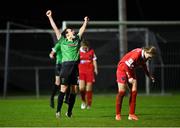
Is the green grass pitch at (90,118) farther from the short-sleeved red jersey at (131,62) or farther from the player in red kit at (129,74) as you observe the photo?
the short-sleeved red jersey at (131,62)

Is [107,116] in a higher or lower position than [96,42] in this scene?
lower

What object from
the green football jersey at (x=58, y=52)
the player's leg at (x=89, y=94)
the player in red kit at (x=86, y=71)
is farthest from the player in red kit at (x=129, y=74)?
the player in red kit at (x=86, y=71)

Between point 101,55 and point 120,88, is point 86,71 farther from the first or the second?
point 101,55

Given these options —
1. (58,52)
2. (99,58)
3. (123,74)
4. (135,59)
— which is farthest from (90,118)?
(99,58)

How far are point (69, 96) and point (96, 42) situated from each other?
17368 mm

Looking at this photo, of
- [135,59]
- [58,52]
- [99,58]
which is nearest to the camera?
[135,59]

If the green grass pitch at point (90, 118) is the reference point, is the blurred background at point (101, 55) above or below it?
above

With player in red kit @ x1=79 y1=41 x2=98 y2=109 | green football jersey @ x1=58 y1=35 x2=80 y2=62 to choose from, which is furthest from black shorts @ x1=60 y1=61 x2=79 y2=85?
player in red kit @ x1=79 y1=41 x2=98 y2=109

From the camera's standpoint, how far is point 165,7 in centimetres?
4650

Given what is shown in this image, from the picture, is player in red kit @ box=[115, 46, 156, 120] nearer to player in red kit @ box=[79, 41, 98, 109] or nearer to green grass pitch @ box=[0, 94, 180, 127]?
green grass pitch @ box=[0, 94, 180, 127]

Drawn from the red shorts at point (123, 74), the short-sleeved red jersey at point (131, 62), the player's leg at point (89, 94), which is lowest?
the player's leg at point (89, 94)

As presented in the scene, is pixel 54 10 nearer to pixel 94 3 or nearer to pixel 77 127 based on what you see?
pixel 94 3

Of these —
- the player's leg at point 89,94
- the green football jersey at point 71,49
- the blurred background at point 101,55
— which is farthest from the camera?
the blurred background at point 101,55

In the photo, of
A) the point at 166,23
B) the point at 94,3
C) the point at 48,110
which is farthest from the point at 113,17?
the point at 48,110
